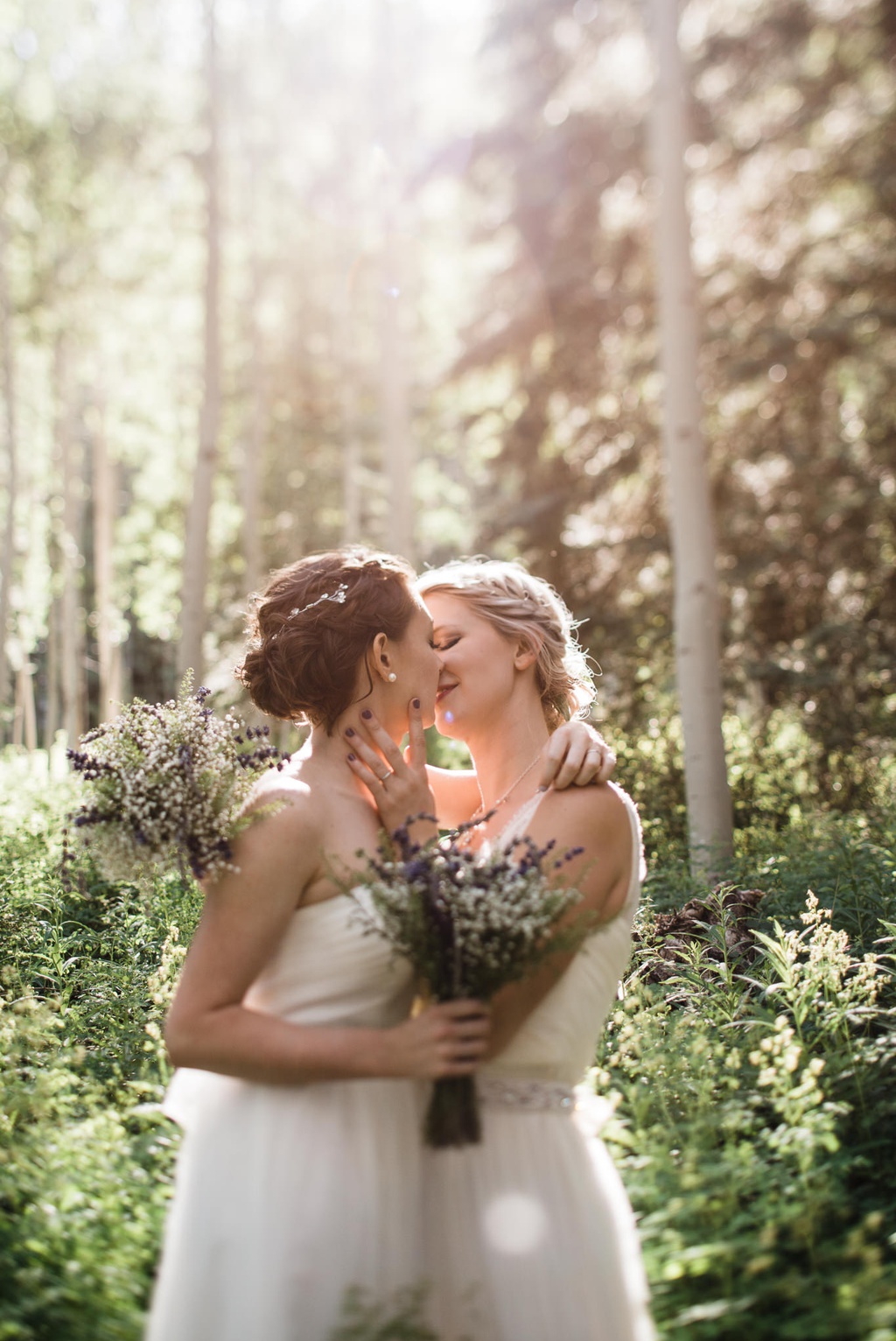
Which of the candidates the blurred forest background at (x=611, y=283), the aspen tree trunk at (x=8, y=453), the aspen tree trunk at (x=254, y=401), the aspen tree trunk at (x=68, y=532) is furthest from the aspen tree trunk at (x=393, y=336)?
the aspen tree trunk at (x=68, y=532)

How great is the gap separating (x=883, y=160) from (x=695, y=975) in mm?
8599

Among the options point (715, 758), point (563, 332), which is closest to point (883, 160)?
point (563, 332)

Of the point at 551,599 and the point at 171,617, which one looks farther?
the point at 171,617

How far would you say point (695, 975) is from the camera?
4121 mm

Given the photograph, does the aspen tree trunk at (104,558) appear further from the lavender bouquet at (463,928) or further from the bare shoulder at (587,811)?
the lavender bouquet at (463,928)

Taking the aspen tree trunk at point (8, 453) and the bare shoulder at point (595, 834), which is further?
the aspen tree trunk at point (8, 453)

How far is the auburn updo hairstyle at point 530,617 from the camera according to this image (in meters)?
3.92

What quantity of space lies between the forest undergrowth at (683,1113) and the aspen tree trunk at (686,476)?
143 cm

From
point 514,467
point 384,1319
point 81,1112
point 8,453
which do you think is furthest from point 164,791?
point 8,453

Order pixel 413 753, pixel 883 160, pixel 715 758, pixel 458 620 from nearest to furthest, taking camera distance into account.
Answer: pixel 413 753
pixel 458 620
pixel 715 758
pixel 883 160

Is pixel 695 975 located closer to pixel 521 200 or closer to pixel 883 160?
pixel 883 160

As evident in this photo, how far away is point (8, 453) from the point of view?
1878 centimetres

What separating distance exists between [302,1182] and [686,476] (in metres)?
6.01

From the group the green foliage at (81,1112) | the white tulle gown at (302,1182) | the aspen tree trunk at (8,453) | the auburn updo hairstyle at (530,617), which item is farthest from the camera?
the aspen tree trunk at (8,453)
